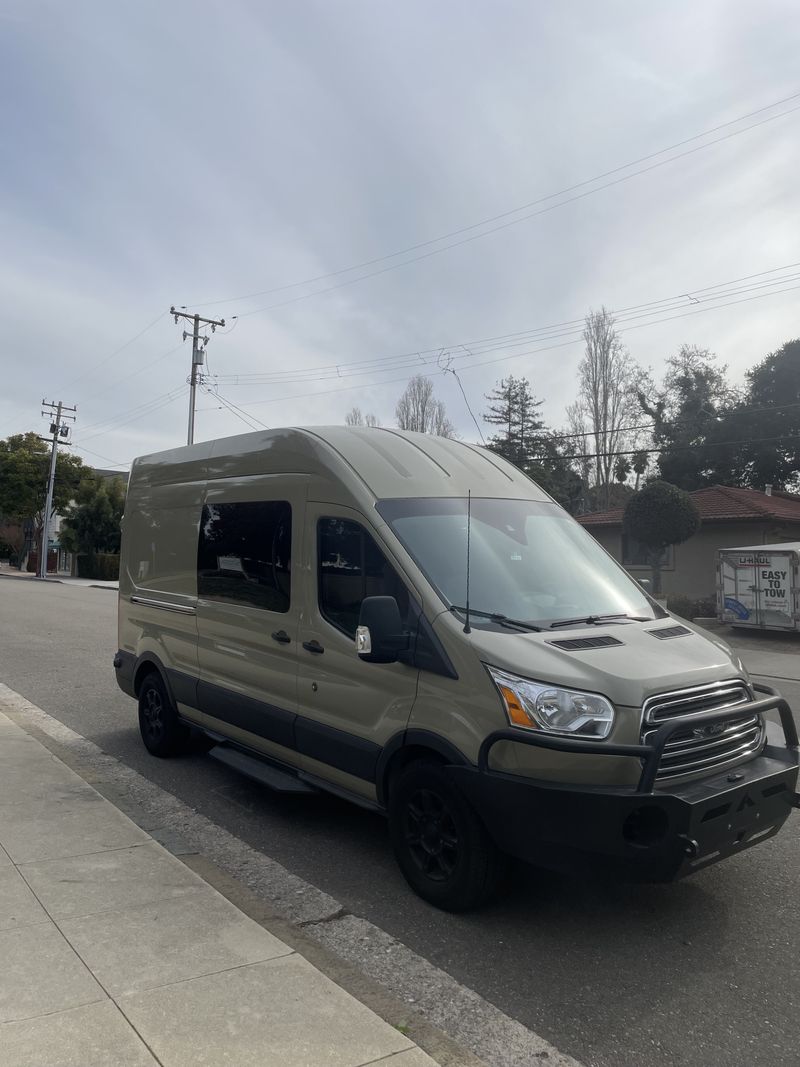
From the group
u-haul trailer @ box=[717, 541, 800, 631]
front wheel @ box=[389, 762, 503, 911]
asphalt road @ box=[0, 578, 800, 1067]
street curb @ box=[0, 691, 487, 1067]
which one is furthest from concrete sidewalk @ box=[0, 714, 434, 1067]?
u-haul trailer @ box=[717, 541, 800, 631]

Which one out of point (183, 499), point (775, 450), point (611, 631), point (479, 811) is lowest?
point (479, 811)

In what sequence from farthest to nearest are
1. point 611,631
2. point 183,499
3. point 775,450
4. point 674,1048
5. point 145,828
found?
1. point 775,450
2. point 183,499
3. point 145,828
4. point 611,631
5. point 674,1048

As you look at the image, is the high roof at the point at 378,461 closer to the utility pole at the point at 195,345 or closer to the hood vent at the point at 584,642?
the hood vent at the point at 584,642

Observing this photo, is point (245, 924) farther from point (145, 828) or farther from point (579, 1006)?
point (145, 828)

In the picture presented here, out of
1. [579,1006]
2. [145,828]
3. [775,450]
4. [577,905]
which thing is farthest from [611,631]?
[775,450]

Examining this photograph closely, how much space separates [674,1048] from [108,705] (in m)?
7.49

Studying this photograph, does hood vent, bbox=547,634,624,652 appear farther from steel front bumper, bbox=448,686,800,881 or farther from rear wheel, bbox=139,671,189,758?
rear wheel, bbox=139,671,189,758

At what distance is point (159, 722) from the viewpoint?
6.92 metres

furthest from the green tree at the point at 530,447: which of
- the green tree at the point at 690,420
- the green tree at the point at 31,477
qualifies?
the green tree at the point at 31,477

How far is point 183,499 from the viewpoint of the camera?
21.7ft

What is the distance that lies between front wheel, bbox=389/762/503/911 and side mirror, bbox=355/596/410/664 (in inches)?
22.5

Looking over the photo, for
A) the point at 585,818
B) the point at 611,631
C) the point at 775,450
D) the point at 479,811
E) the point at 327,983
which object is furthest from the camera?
the point at 775,450

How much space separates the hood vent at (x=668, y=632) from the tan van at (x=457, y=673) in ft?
0.05

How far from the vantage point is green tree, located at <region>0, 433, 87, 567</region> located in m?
56.5
